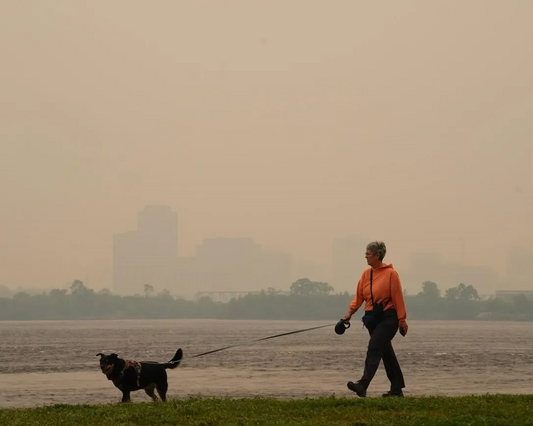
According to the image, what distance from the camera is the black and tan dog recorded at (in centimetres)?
1564

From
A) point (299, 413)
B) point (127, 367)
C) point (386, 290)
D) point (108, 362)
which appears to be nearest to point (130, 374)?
point (127, 367)

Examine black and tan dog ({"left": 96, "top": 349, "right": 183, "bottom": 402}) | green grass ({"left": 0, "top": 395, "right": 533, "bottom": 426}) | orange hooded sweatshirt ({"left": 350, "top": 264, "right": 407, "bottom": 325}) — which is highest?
orange hooded sweatshirt ({"left": 350, "top": 264, "right": 407, "bottom": 325})

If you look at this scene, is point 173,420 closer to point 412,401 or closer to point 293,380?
point 412,401

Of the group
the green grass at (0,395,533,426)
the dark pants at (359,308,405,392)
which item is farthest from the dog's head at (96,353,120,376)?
the dark pants at (359,308,405,392)

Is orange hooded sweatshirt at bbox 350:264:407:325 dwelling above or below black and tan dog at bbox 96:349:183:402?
above

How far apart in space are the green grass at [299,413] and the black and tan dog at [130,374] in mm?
1134

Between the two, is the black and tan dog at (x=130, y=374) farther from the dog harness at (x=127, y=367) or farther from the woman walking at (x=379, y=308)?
the woman walking at (x=379, y=308)

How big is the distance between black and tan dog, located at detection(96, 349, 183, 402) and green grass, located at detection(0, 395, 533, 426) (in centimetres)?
113

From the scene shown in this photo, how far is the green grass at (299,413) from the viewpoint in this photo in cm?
1213

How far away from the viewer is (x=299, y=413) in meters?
13.1

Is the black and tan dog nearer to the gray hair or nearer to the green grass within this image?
the green grass

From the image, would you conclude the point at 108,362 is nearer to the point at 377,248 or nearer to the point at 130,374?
the point at 130,374

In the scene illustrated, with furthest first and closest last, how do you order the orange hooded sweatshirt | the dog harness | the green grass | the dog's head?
the dog harness → the dog's head → the orange hooded sweatshirt → the green grass

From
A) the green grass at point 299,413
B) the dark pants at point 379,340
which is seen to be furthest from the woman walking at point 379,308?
the green grass at point 299,413
